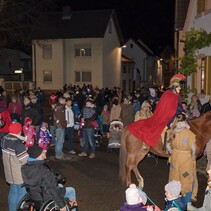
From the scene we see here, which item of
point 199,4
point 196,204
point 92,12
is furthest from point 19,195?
point 92,12

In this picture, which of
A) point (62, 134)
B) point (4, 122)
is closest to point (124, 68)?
point (62, 134)

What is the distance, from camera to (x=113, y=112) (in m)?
13.8

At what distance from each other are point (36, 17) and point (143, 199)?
19343 millimetres

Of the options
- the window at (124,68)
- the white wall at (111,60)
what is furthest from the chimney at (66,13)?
the window at (124,68)

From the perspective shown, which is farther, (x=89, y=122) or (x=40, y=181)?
(x=89, y=122)

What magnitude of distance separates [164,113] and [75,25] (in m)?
33.6

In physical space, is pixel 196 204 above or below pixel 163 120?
below

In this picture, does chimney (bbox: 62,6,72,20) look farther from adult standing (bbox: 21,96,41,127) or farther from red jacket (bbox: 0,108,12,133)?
red jacket (bbox: 0,108,12,133)

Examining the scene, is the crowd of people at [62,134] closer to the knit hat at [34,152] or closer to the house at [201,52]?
the knit hat at [34,152]

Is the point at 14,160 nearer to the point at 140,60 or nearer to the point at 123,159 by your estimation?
the point at 123,159

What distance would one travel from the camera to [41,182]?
5.76m

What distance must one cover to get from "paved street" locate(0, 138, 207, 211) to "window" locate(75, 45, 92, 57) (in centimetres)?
2839

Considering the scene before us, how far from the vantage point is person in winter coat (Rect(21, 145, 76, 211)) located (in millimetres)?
5660

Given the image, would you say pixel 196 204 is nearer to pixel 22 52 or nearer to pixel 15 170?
pixel 15 170
